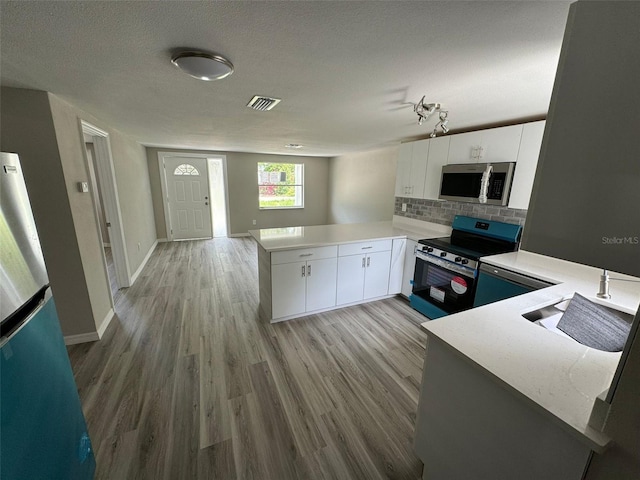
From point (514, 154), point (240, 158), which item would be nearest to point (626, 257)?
point (514, 154)

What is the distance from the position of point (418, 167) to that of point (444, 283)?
1498 mm

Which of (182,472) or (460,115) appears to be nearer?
(182,472)

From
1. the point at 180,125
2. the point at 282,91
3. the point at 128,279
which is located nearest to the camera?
the point at 282,91

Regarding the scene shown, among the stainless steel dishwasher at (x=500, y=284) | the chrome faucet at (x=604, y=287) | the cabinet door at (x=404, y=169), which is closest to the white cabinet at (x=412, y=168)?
the cabinet door at (x=404, y=169)

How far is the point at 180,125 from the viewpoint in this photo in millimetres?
3039

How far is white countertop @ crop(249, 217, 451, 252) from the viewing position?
8.54 ft

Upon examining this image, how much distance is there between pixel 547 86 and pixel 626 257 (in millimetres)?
1649

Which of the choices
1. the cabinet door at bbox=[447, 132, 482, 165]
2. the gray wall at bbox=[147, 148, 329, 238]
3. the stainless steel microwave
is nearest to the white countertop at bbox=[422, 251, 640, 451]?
the stainless steel microwave

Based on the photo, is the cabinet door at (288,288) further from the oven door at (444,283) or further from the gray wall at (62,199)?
the gray wall at (62,199)

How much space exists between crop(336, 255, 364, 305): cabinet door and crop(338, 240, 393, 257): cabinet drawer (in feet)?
0.20

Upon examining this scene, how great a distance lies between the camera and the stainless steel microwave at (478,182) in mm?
2346

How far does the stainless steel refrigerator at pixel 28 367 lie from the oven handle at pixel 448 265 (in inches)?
110

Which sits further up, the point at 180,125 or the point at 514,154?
the point at 180,125

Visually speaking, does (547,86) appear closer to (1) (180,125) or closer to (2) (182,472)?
(2) (182,472)
